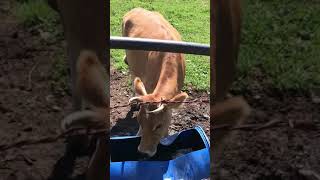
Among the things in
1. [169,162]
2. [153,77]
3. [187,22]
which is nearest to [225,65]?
[169,162]

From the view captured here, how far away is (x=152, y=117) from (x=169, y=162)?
0.68 m

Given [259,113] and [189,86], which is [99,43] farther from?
[189,86]

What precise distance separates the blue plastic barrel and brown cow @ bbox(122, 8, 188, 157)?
0.46 ft

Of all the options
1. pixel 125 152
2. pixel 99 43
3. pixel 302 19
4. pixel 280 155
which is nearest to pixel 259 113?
pixel 280 155

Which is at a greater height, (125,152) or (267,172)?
(267,172)

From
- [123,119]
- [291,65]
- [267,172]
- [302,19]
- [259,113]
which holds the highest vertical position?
[302,19]

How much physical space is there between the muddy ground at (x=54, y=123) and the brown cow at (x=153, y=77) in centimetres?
198

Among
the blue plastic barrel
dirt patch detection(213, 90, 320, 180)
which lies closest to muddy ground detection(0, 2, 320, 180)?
dirt patch detection(213, 90, 320, 180)

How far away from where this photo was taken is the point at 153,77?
505cm

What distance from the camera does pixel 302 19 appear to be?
212cm

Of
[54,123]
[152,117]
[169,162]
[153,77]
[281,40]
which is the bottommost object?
[169,162]

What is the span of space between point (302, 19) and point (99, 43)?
2.36 feet

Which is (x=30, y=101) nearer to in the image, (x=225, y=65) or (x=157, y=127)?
(x=225, y=65)

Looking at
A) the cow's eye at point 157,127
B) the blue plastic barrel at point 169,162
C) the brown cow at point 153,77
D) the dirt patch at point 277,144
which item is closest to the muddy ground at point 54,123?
the dirt patch at point 277,144
